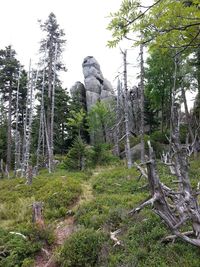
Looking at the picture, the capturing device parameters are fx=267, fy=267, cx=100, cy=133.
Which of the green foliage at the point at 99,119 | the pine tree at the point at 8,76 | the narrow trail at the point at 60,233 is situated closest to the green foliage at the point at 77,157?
the narrow trail at the point at 60,233

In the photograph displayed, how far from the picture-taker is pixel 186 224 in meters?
6.85

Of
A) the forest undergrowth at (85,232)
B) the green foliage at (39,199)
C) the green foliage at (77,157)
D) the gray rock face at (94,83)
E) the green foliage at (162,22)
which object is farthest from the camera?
the gray rock face at (94,83)

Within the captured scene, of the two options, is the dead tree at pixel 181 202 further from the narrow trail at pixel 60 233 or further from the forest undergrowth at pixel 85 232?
the narrow trail at pixel 60 233

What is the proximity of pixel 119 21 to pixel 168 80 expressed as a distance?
78.3ft

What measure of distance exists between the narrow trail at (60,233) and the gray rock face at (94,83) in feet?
93.1

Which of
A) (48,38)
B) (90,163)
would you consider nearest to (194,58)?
(90,163)

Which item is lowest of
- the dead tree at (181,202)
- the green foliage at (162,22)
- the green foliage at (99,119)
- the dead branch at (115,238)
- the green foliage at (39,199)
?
the dead branch at (115,238)

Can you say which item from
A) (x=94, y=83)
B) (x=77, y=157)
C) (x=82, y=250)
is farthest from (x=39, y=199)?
(x=94, y=83)

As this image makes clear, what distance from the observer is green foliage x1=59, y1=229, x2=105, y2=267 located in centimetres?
661

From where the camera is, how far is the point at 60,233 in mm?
8930

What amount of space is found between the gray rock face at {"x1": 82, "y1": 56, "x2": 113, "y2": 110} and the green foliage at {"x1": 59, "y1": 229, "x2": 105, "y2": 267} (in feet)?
109

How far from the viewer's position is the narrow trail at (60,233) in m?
7.28

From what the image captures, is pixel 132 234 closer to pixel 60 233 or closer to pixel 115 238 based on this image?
pixel 115 238

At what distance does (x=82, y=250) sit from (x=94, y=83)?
36.1 metres
